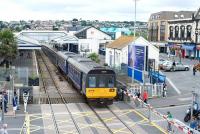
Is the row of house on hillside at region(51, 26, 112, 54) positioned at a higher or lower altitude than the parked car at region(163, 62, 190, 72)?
higher

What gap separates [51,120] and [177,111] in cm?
878

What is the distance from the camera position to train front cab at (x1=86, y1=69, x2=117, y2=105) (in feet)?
102

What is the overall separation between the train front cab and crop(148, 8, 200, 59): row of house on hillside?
43.6 m

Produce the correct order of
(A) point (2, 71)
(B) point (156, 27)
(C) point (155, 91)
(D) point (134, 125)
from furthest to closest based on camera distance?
(B) point (156, 27) → (A) point (2, 71) → (C) point (155, 91) → (D) point (134, 125)

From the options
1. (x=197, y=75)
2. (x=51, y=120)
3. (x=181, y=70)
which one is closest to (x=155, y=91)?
(x=51, y=120)

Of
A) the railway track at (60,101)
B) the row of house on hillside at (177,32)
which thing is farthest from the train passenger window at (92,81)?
the row of house on hillside at (177,32)

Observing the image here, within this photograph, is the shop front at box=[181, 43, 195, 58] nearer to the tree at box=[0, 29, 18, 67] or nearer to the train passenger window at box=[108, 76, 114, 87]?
the tree at box=[0, 29, 18, 67]

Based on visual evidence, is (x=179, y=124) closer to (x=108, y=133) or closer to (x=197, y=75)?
(x=108, y=133)

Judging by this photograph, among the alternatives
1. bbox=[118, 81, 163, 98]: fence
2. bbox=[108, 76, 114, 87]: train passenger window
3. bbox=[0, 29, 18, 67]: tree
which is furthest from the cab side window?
bbox=[0, 29, 18, 67]: tree

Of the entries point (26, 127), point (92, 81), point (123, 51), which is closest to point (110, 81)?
point (92, 81)

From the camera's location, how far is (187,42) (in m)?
84.9

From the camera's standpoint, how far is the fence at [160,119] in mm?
22156

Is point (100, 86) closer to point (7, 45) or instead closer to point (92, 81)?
point (92, 81)

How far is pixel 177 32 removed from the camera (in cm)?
9256
